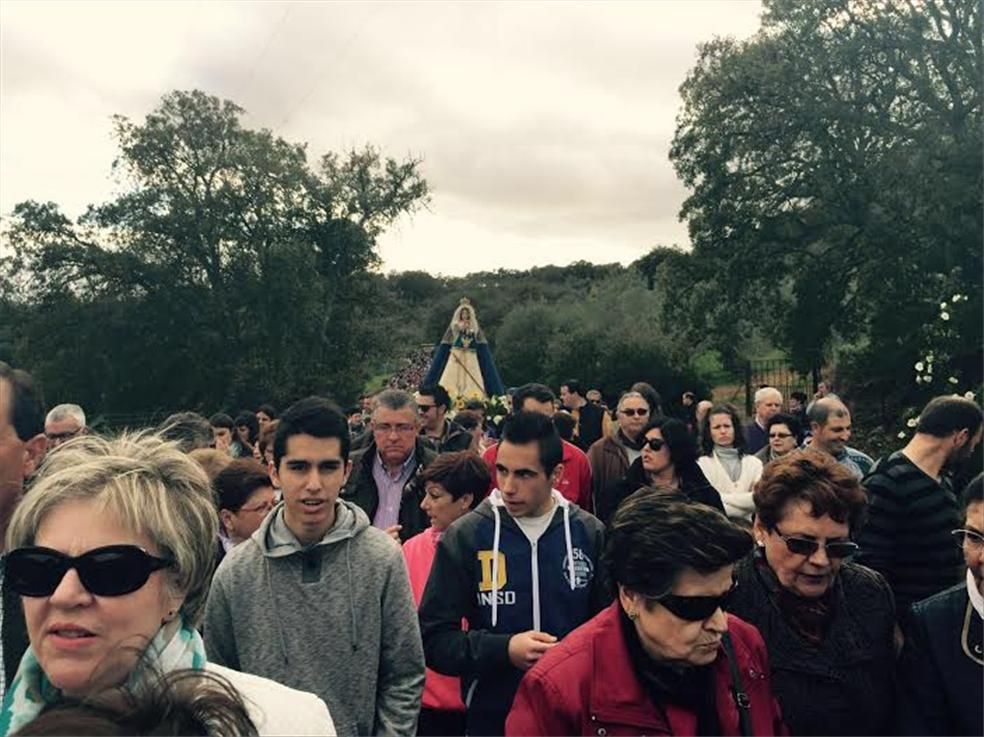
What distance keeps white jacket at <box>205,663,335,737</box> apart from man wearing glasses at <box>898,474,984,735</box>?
5.66ft

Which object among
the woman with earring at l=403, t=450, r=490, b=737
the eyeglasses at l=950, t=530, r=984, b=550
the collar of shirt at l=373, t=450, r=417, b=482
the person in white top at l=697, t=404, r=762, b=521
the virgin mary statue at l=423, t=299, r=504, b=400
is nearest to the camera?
the eyeglasses at l=950, t=530, r=984, b=550

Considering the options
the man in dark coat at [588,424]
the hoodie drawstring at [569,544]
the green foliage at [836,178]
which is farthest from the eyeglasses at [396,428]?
the green foliage at [836,178]

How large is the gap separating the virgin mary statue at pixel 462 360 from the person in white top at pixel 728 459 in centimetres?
1040

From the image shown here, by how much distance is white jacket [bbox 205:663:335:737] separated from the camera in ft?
5.24

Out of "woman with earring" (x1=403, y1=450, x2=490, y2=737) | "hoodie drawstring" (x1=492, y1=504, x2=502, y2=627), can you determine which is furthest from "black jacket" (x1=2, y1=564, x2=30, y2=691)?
"woman with earring" (x1=403, y1=450, x2=490, y2=737)

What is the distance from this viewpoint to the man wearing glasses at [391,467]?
4.93 m

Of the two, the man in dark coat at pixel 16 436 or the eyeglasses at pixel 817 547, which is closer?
the man in dark coat at pixel 16 436

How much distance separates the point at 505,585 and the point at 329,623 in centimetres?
70

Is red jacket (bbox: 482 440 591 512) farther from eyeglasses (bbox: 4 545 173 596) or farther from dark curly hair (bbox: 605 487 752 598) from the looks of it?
eyeglasses (bbox: 4 545 173 596)

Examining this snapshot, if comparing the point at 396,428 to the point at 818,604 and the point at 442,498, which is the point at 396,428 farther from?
the point at 818,604

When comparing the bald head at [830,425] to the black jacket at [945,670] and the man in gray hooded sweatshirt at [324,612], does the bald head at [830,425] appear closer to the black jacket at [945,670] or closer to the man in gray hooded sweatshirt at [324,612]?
the black jacket at [945,670]

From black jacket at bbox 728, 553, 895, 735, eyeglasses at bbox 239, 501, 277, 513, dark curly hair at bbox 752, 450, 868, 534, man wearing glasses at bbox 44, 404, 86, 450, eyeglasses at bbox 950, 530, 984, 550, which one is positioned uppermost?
man wearing glasses at bbox 44, 404, 86, 450

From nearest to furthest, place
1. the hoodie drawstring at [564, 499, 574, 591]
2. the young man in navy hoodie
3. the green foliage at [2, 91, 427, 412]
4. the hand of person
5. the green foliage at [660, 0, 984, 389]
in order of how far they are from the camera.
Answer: the hand of person
the young man in navy hoodie
the hoodie drawstring at [564, 499, 574, 591]
the green foliage at [660, 0, 984, 389]
the green foliage at [2, 91, 427, 412]

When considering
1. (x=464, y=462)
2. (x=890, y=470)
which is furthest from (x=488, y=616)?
(x=890, y=470)
